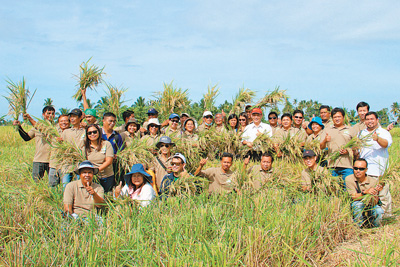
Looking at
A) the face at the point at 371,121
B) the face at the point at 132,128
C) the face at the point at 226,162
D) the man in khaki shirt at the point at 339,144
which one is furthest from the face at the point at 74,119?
the face at the point at 371,121

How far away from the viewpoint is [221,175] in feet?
16.8

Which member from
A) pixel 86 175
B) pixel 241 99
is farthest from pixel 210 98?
pixel 86 175

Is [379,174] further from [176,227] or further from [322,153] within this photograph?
[176,227]

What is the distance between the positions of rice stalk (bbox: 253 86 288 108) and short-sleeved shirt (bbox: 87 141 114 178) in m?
3.54

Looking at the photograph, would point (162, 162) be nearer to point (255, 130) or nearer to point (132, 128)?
point (132, 128)

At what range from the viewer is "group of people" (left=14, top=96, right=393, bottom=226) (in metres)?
4.29

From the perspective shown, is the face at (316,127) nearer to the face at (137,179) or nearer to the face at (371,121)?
the face at (371,121)

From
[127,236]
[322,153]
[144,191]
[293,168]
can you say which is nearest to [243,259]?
[127,236]

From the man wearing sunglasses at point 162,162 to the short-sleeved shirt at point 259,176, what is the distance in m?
1.34

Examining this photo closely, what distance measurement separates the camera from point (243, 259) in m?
3.09

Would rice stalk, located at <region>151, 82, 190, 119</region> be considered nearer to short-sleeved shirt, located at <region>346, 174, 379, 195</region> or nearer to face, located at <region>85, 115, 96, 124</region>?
face, located at <region>85, 115, 96, 124</region>

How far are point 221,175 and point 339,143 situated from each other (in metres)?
2.02

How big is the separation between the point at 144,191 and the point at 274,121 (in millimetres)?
3339

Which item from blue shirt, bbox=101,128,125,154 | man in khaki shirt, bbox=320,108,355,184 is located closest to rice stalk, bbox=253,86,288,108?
man in khaki shirt, bbox=320,108,355,184
